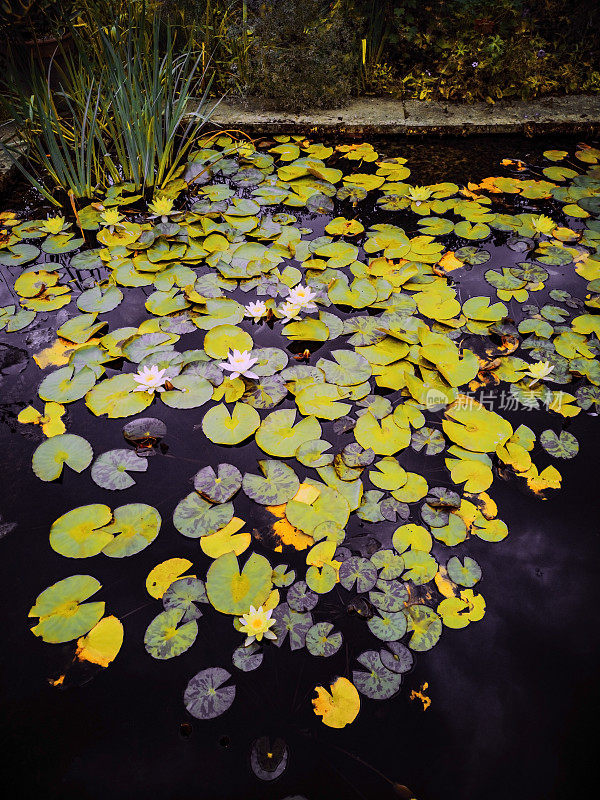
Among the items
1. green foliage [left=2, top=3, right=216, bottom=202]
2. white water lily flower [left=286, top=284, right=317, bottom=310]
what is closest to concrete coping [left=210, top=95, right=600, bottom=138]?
green foliage [left=2, top=3, right=216, bottom=202]

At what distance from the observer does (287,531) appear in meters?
1.52

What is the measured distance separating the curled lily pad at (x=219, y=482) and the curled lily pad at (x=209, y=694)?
0.49 m

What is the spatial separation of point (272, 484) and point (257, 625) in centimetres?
45

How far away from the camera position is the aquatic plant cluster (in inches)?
53.7

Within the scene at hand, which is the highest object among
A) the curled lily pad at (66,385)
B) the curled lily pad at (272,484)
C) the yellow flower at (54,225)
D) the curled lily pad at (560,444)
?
the yellow flower at (54,225)

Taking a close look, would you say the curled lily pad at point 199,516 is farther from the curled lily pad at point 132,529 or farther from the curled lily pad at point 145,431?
the curled lily pad at point 145,431

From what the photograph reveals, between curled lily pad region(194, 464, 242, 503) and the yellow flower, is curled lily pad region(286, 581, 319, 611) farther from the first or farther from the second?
the yellow flower

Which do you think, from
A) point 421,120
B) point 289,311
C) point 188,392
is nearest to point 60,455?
point 188,392

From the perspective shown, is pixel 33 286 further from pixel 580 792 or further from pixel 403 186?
pixel 580 792

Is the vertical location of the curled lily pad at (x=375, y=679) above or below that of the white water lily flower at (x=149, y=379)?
below

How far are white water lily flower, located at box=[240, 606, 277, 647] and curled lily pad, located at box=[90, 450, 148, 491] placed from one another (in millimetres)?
621

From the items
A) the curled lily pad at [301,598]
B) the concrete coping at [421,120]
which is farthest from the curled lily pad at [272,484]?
the concrete coping at [421,120]

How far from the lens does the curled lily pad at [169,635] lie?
129cm

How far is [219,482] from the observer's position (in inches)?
63.6
